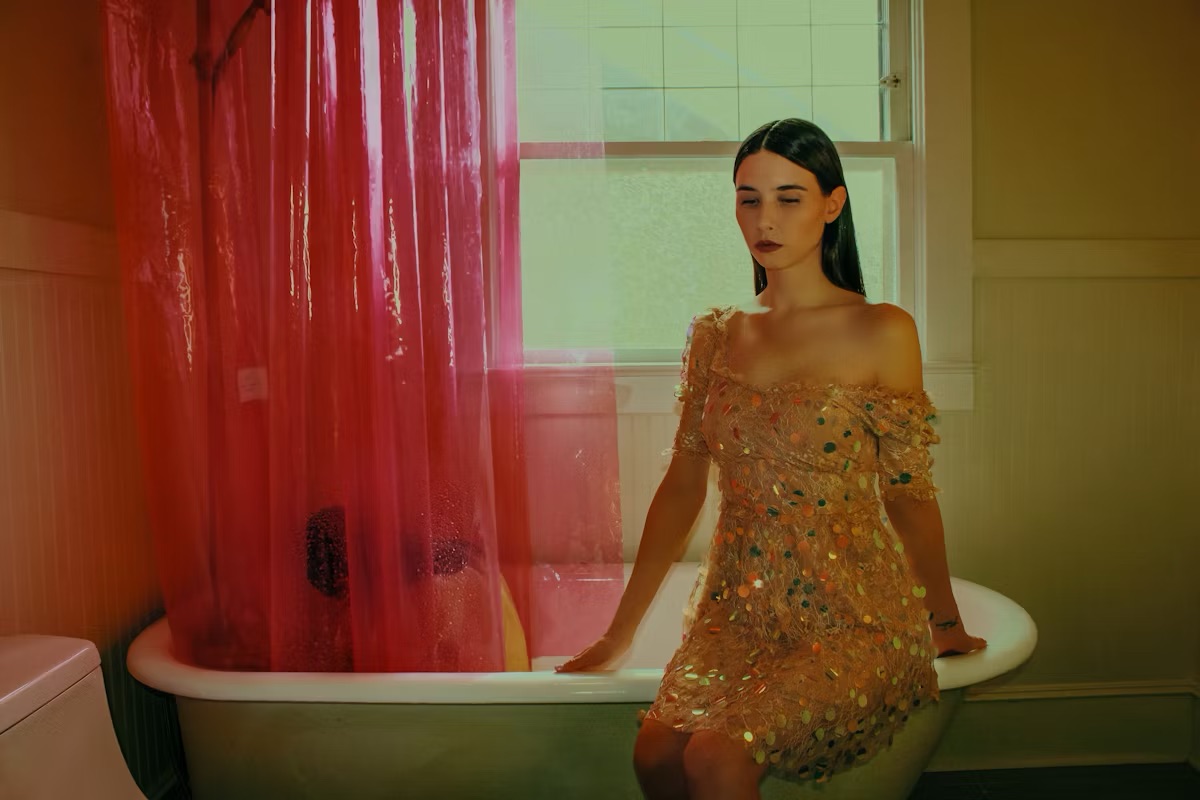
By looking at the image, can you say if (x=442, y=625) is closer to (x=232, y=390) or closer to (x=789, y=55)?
(x=232, y=390)

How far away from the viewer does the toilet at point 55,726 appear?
1178 mm

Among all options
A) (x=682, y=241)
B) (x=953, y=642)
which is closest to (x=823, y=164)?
(x=953, y=642)

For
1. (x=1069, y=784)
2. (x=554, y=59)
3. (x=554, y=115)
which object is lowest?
→ (x=1069, y=784)

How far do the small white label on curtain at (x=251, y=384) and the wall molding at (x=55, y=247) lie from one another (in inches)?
16.3

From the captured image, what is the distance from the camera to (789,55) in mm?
2416

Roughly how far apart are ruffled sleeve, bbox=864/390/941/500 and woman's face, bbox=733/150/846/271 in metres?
0.26

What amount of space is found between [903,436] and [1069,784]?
1415 mm

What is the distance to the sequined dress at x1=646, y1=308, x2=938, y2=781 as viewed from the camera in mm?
1229

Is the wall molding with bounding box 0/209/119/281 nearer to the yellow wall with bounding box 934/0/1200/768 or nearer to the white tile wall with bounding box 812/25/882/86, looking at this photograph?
the white tile wall with bounding box 812/25/882/86

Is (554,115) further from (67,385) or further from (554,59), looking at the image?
(67,385)

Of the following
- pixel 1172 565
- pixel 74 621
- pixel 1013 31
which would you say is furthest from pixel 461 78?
pixel 1172 565

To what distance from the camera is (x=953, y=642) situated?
1.53 meters

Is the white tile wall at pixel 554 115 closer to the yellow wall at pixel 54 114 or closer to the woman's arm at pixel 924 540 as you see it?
the yellow wall at pixel 54 114

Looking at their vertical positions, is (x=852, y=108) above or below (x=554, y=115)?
above
